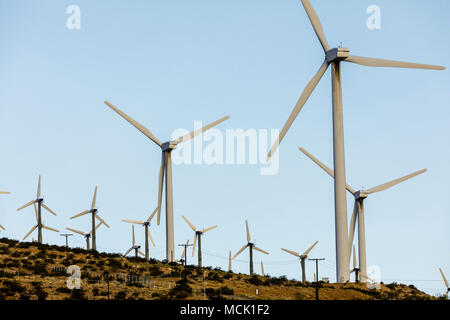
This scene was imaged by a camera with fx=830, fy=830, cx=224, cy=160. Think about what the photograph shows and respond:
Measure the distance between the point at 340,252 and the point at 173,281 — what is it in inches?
785

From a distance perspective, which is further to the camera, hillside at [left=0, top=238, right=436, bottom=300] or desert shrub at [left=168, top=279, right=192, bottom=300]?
hillside at [left=0, top=238, right=436, bottom=300]

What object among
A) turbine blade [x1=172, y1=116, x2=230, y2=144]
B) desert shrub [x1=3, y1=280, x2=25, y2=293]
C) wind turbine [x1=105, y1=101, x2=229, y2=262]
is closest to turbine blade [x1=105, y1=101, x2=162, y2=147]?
wind turbine [x1=105, y1=101, x2=229, y2=262]

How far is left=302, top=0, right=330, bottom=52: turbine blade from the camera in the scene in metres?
99.2

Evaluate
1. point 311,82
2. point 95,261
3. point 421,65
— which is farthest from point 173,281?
point 421,65

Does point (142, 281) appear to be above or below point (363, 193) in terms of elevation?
below

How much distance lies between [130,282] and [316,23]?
3824cm

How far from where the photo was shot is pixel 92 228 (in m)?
163

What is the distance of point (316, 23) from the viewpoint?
10119 centimetres

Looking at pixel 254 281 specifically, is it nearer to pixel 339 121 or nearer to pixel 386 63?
pixel 339 121

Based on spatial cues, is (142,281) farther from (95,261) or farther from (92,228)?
(92,228)

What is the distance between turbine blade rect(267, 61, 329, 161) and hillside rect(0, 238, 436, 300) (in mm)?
16019

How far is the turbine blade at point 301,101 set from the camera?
8871 cm

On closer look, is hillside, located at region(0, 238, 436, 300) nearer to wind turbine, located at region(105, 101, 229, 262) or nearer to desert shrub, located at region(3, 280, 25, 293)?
desert shrub, located at region(3, 280, 25, 293)
